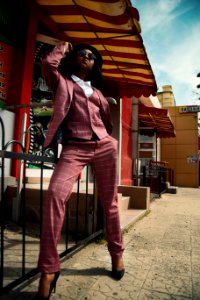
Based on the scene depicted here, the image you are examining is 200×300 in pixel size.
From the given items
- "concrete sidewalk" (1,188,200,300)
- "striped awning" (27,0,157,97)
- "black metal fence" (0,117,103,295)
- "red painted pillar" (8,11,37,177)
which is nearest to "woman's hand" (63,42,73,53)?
"black metal fence" (0,117,103,295)


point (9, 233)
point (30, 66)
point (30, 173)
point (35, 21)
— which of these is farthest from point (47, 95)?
point (9, 233)

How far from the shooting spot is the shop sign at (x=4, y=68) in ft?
16.1

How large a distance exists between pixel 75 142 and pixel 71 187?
375 mm

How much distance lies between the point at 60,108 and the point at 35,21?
3962mm

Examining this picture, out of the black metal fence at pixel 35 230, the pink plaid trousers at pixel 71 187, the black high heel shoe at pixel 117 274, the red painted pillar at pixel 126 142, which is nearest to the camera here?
the pink plaid trousers at pixel 71 187

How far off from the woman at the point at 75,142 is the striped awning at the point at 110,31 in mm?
1723

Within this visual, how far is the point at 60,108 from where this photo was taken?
2.04m

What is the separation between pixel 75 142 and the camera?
212cm

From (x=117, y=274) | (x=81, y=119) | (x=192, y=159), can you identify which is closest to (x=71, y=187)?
(x=81, y=119)

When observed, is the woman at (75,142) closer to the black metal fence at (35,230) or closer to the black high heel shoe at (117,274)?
the black high heel shoe at (117,274)

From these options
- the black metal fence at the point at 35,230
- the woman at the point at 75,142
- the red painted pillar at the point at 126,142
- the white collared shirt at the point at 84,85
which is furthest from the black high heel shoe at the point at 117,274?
the red painted pillar at the point at 126,142

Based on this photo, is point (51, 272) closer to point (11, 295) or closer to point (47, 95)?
point (11, 295)

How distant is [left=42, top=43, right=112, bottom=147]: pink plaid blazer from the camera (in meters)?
2.00

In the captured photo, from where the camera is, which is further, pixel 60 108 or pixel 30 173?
pixel 30 173
